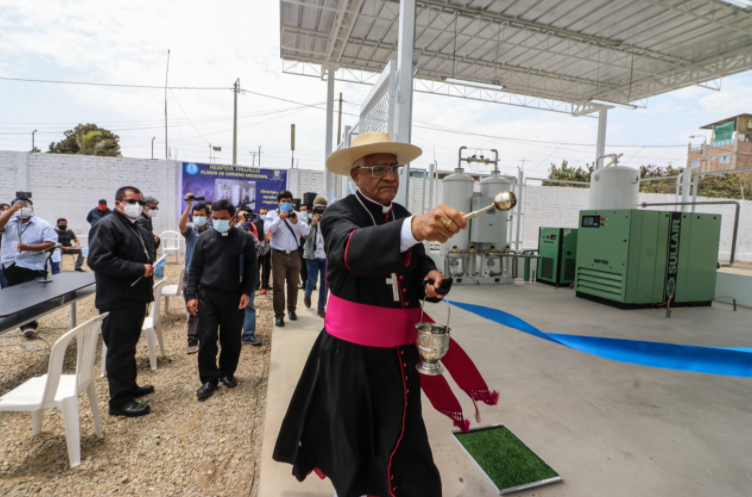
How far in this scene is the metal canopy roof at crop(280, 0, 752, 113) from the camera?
817 centimetres

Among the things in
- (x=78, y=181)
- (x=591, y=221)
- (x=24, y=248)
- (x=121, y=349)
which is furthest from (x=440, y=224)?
(x=78, y=181)

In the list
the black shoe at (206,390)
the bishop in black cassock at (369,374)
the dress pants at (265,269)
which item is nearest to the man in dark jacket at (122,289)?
the black shoe at (206,390)

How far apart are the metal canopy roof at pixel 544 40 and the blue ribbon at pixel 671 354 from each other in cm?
788

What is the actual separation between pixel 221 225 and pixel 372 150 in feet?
7.50

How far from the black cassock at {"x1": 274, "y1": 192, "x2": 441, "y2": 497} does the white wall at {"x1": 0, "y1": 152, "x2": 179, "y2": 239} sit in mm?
14277

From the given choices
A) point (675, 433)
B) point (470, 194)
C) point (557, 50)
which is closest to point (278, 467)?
point (675, 433)

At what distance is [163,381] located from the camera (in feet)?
12.2

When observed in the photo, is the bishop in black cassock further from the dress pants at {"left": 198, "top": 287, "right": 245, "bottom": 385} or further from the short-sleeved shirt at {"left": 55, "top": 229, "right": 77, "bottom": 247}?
the short-sleeved shirt at {"left": 55, "top": 229, "right": 77, "bottom": 247}

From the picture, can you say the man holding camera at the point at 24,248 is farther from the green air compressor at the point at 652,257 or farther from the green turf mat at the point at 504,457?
the green air compressor at the point at 652,257

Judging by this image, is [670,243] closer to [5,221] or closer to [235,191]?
[5,221]

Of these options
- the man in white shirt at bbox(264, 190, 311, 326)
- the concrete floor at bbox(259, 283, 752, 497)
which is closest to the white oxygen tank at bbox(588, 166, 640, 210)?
the concrete floor at bbox(259, 283, 752, 497)

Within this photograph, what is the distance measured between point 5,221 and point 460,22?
9338 millimetres

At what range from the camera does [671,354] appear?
5.25 feet

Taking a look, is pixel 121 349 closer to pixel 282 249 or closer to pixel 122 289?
pixel 122 289
